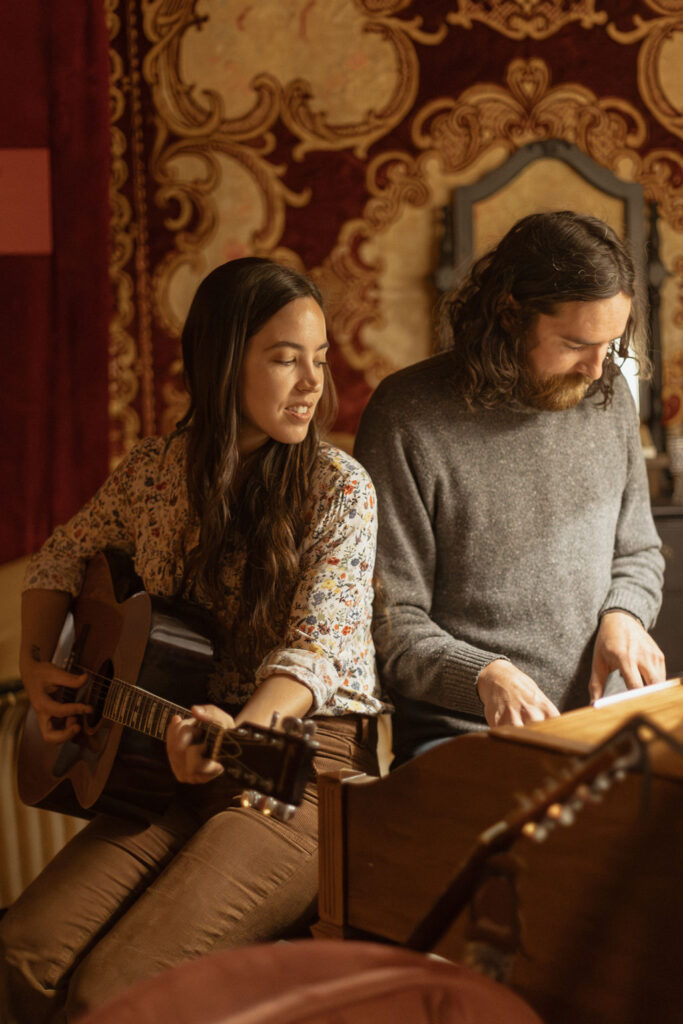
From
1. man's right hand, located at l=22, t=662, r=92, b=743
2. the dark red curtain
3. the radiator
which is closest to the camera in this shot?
man's right hand, located at l=22, t=662, r=92, b=743

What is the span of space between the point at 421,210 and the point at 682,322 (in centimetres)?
81

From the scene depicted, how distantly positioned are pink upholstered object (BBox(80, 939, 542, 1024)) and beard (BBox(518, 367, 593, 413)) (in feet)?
4.31

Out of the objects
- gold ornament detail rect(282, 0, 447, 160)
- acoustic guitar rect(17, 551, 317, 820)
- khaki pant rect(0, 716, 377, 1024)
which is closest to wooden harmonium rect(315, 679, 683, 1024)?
acoustic guitar rect(17, 551, 317, 820)

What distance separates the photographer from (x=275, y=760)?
1.18 meters

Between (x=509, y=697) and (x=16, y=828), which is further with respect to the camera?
(x=16, y=828)

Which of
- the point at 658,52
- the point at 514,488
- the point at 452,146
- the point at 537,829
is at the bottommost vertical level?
the point at 537,829

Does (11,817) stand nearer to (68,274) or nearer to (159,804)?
(159,804)

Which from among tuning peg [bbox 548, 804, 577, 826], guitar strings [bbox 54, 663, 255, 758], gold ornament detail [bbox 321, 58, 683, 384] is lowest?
guitar strings [bbox 54, 663, 255, 758]

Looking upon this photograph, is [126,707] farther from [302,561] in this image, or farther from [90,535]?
[90,535]

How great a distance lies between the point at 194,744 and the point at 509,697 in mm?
483

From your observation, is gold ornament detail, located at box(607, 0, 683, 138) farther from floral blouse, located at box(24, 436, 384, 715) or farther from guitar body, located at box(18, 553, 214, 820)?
guitar body, located at box(18, 553, 214, 820)

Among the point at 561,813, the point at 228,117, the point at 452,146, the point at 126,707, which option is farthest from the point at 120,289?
the point at 561,813

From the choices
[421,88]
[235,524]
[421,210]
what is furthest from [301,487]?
[421,88]

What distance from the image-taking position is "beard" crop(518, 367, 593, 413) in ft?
6.09
